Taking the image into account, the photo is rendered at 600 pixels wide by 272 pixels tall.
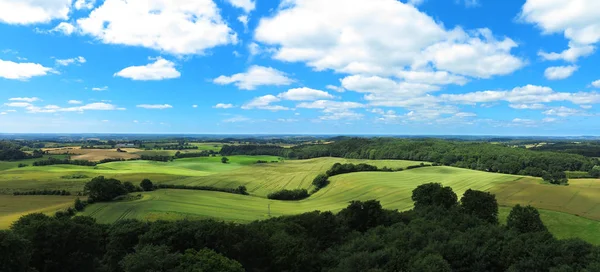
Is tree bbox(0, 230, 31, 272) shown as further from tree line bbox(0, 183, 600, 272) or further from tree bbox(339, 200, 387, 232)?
tree bbox(339, 200, 387, 232)

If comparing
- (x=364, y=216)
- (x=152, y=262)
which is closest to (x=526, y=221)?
(x=364, y=216)

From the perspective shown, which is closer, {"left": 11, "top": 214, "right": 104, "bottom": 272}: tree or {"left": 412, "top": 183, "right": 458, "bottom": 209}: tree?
{"left": 11, "top": 214, "right": 104, "bottom": 272}: tree

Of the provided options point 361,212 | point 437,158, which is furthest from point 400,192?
point 437,158

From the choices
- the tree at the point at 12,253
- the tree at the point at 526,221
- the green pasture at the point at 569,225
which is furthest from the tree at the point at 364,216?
the tree at the point at 12,253

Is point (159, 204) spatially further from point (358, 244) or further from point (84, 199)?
point (358, 244)

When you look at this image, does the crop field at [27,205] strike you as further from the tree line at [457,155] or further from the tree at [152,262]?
the tree line at [457,155]

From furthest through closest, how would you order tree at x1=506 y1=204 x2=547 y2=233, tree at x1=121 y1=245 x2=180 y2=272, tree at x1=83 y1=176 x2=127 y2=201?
tree at x1=83 y1=176 x2=127 y2=201, tree at x1=506 y1=204 x2=547 y2=233, tree at x1=121 y1=245 x2=180 y2=272

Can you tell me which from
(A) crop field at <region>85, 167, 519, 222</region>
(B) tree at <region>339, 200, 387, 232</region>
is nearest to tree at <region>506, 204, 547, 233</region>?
(B) tree at <region>339, 200, 387, 232</region>
